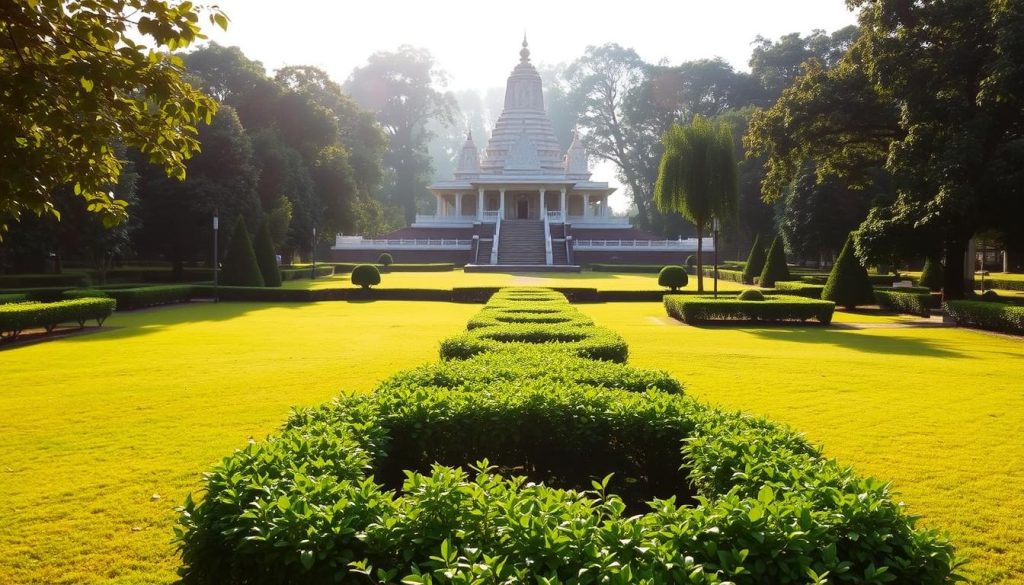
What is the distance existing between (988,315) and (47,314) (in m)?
22.3

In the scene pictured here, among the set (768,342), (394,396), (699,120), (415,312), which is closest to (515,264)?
(699,120)

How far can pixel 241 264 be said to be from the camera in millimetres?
29828

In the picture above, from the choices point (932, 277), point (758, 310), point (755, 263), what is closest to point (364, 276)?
point (758, 310)

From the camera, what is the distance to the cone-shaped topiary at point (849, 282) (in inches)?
1005

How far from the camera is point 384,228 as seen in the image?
74938 millimetres

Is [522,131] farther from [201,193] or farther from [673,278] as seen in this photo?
[673,278]

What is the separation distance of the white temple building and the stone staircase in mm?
66

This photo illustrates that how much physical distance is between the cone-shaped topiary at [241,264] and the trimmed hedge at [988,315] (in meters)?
23.5

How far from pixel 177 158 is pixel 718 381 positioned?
832cm

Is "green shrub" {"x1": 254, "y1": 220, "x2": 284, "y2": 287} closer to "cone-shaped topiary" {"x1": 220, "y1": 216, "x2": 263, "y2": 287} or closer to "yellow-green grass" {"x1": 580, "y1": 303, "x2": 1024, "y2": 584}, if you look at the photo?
"cone-shaped topiary" {"x1": 220, "y1": 216, "x2": 263, "y2": 287}

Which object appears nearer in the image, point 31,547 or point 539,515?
point 539,515

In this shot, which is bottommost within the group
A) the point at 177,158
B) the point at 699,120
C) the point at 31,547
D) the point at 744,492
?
the point at 31,547

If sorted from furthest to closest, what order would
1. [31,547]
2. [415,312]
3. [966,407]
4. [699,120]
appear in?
1. [699,120]
2. [415,312]
3. [966,407]
4. [31,547]

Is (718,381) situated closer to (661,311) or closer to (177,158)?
(177,158)
